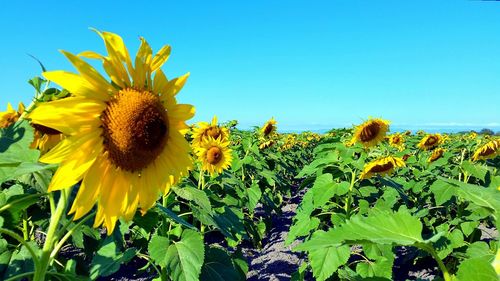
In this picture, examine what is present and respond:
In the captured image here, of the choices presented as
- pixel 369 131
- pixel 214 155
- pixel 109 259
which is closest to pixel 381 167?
pixel 369 131

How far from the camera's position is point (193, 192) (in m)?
2.85

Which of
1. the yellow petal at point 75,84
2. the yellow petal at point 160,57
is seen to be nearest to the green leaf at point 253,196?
the yellow petal at point 160,57

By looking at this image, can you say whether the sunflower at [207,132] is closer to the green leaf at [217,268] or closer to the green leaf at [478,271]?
the green leaf at [217,268]

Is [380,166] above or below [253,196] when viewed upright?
above

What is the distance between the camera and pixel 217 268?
3111mm

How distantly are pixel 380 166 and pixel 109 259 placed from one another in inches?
116

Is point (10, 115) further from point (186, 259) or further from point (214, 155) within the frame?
point (214, 155)

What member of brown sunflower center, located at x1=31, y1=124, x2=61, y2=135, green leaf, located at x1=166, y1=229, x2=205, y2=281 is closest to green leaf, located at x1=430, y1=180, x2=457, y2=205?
green leaf, located at x1=166, y1=229, x2=205, y2=281

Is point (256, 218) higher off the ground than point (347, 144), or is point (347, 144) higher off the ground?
point (347, 144)

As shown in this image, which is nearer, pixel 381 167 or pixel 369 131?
pixel 381 167

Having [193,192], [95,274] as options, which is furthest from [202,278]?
[95,274]

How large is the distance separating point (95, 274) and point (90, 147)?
101 centimetres

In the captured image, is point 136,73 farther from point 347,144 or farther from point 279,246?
point 279,246

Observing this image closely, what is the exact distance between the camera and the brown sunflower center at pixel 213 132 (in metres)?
5.96
